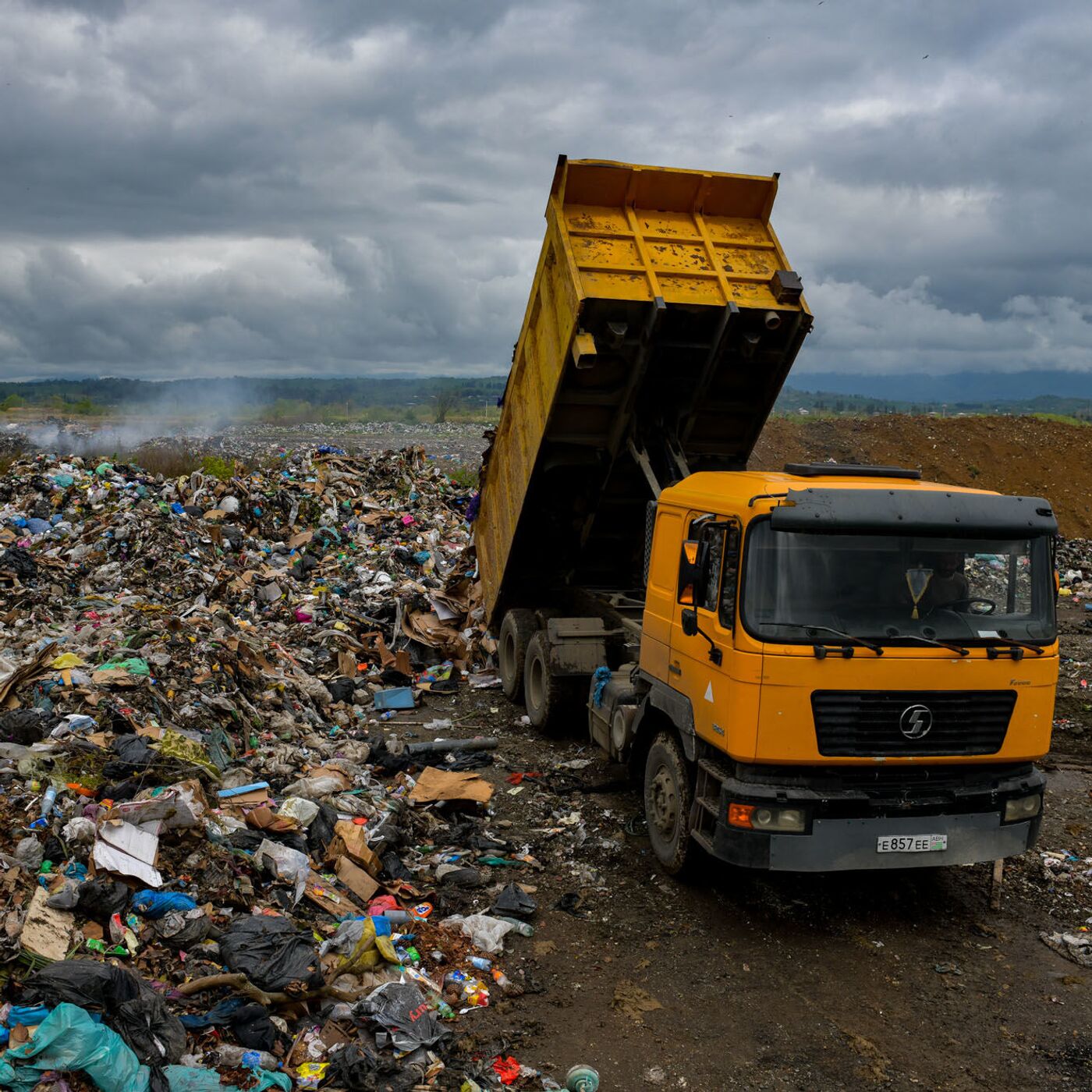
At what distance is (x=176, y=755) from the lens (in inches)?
234

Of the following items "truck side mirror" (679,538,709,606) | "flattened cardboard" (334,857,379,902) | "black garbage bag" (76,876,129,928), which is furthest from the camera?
"flattened cardboard" (334,857,379,902)

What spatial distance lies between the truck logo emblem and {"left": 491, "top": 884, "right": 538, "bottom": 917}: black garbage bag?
224cm

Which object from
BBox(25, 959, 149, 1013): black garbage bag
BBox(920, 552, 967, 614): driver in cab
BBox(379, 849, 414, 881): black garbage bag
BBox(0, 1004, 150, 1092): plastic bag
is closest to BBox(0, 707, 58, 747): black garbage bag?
BBox(379, 849, 414, 881): black garbage bag

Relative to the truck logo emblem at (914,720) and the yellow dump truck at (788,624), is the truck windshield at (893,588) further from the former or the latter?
the truck logo emblem at (914,720)

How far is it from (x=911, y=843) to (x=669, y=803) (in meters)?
1.37

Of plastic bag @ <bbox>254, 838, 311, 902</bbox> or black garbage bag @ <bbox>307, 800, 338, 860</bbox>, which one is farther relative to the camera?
black garbage bag @ <bbox>307, 800, 338, 860</bbox>

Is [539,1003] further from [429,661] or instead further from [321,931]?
[429,661]

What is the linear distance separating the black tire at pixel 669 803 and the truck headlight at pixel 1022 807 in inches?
64.2

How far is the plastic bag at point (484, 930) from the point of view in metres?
5.02

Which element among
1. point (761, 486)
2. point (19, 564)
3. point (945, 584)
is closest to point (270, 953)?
point (761, 486)

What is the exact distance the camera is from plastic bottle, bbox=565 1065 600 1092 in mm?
3877

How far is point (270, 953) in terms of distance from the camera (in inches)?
168

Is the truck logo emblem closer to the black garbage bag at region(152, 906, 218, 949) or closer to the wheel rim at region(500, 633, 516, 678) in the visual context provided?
the black garbage bag at region(152, 906, 218, 949)

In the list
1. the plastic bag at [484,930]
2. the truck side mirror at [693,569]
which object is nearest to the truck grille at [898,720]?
the truck side mirror at [693,569]
